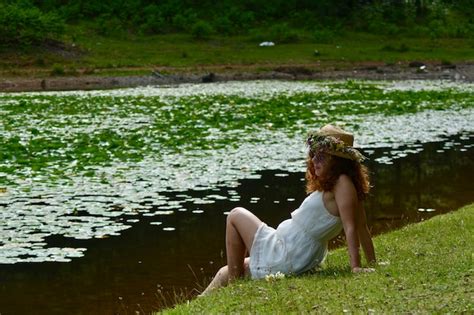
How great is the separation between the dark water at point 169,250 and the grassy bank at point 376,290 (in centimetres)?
284

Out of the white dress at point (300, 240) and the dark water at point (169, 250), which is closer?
the white dress at point (300, 240)

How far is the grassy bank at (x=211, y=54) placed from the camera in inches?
2450

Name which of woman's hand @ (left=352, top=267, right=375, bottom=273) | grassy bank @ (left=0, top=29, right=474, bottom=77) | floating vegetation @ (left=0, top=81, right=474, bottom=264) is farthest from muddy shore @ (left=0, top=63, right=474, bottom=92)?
woman's hand @ (left=352, top=267, right=375, bottom=273)

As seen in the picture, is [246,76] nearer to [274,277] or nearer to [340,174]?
[340,174]

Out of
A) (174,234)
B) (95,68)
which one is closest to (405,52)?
(95,68)

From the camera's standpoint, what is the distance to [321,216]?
1061cm

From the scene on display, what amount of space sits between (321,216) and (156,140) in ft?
62.7

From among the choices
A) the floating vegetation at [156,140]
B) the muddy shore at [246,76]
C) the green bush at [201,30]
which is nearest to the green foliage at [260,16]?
the green bush at [201,30]

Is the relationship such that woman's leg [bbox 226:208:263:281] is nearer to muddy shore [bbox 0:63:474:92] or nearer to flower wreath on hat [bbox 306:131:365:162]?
flower wreath on hat [bbox 306:131:365:162]

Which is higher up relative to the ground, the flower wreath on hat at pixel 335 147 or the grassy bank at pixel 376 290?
the flower wreath on hat at pixel 335 147

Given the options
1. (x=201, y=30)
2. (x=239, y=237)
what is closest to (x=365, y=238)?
(x=239, y=237)

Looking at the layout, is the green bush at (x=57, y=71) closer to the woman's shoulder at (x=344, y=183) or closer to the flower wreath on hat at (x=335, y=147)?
the flower wreath on hat at (x=335, y=147)

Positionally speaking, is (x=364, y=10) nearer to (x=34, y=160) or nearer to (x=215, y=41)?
(x=215, y=41)

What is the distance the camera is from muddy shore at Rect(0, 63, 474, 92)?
57531 mm
